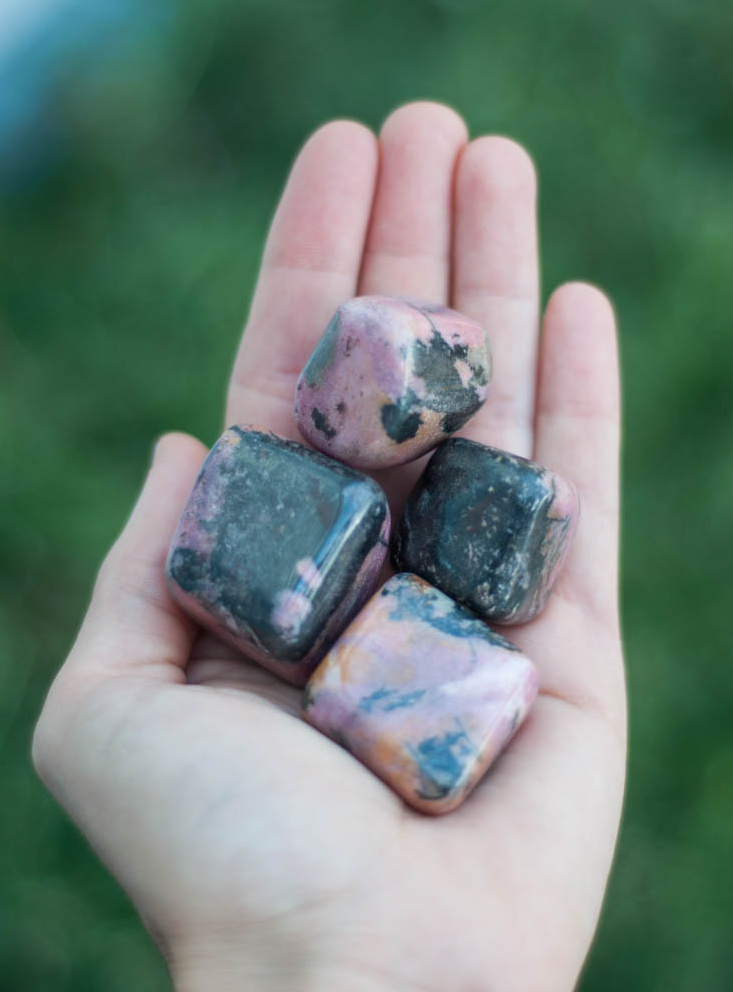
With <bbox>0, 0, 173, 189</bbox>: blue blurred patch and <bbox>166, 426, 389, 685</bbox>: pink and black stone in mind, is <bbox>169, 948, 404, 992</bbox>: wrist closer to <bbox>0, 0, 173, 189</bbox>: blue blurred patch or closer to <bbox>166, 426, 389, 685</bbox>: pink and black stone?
<bbox>166, 426, 389, 685</bbox>: pink and black stone

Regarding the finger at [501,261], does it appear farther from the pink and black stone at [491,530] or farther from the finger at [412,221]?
the pink and black stone at [491,530]

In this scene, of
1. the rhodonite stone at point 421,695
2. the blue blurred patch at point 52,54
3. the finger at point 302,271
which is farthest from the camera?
the blue blurred patch at point 52,54

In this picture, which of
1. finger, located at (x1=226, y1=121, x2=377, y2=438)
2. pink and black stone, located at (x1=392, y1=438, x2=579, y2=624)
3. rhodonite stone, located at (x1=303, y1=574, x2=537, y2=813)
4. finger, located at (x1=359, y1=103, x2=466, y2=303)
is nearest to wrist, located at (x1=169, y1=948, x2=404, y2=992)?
rhodonite stone, located at (x1=303, y1=574, x2=537, y2=813)

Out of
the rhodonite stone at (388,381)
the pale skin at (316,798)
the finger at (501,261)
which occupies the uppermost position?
the finger at (501,261)

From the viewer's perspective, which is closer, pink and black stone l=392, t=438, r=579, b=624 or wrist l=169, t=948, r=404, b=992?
wrist l=169, t=948, r=404, b=992

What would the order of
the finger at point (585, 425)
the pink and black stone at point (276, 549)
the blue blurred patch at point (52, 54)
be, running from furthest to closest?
the blue blurred patch at point (52, 54), the finger at point (585, 425), the pink and black stone at point (276, 549)

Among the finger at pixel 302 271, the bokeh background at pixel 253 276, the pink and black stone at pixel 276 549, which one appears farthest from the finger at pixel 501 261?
the bokeh background at pixel 253 276
